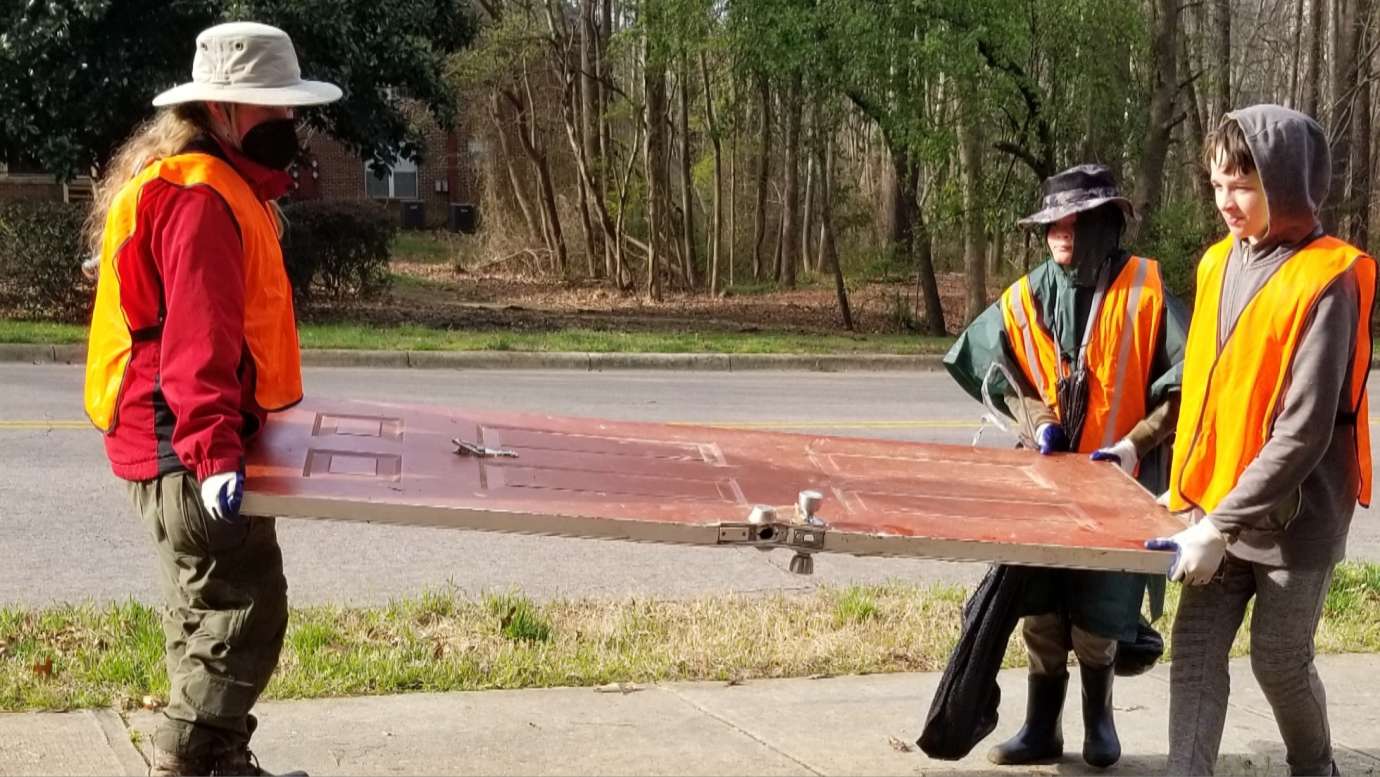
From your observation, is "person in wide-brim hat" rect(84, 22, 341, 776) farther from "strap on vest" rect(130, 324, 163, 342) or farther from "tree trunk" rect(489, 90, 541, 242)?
"tree trunk" rect(489, 90, 541, 242)

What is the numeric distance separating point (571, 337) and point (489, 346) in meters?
1.44

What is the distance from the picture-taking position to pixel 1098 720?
471cm

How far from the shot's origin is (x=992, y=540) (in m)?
3.55

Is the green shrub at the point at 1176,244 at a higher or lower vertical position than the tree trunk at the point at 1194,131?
lower

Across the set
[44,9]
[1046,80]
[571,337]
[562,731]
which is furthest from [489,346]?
[562,731]

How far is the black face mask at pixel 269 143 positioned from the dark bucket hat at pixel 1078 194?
202 centimetres

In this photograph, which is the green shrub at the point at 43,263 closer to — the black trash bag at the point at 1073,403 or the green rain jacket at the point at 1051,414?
the green rain jacket at the point at 1051,414

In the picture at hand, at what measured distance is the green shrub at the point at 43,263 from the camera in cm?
1722

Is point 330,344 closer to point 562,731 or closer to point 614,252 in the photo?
point 562,731

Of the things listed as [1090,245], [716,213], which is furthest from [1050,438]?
[716,213]

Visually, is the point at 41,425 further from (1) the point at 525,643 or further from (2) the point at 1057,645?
(2) the point at 1057,645

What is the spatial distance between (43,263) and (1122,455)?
1539 cm

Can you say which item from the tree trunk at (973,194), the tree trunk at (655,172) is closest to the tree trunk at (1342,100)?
the tree trunk at (973,194)

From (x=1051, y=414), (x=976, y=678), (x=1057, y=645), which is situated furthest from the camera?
(x=1057, y=645)
